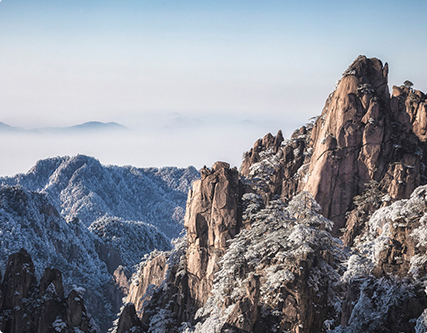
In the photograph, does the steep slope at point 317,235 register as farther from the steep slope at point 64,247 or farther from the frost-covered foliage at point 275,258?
the steep slope at point 64,247

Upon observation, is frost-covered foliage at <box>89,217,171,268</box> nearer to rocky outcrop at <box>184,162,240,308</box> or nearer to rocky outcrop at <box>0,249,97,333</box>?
rocky outcrop at <box>0,249,97,333</box>

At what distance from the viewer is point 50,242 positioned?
128000 mm

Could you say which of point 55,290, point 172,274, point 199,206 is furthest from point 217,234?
point 55,290

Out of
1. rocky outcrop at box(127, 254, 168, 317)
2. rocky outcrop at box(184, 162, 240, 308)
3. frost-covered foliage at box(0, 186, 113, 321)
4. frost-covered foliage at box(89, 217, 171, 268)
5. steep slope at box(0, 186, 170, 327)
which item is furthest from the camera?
frost-covered foliage at box(89, 217, 171, 268)

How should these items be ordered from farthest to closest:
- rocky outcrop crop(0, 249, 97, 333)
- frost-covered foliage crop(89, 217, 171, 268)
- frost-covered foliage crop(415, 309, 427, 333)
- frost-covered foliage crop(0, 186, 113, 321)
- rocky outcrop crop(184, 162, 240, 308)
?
frost-covered foliage crop(89, 217, 171, 268)
frost-covered foliage crop(0, 186, 113, 321)
rocky outcrop crop(0, 249, 97, 333)
rocky outcrop crop(184, 162, 240, 308)
frost-covered foliage crop(415, 309, 427, 333)

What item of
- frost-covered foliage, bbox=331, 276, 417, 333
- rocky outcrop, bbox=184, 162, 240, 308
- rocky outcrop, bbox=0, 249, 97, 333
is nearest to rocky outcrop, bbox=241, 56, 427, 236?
rocky outcrop, bbox=184, 162, 240, 308

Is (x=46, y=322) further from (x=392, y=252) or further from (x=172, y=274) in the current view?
(x=392, y=252)

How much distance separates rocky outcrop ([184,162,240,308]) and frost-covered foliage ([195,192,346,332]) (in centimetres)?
187

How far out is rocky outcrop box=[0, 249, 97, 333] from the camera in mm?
43969

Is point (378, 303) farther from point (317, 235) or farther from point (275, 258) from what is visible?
point (275, 258)

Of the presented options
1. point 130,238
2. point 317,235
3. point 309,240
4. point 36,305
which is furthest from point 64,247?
point 309,240

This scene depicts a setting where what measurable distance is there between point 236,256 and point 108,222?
468 ft

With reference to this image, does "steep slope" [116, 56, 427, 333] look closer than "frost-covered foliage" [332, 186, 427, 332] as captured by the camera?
No

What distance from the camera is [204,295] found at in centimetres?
4112
